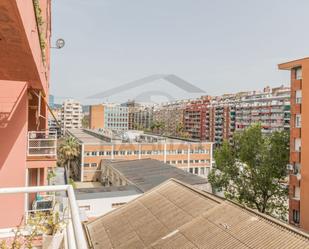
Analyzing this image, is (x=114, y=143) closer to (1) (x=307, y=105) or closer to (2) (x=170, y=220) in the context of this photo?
(1) (x=307, y=105)

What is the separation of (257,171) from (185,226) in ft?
42.7

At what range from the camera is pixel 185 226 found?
30.0 ft

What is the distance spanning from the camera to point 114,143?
4066 centimetres

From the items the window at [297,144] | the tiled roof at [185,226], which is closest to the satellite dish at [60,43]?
the tiled roof at [185,226]

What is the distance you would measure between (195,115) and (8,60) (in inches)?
3199

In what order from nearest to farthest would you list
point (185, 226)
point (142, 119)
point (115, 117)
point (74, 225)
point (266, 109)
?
point (74, 225)
point (185, 226)
point (266, 109)
point (115, 117)
point (142, 119)

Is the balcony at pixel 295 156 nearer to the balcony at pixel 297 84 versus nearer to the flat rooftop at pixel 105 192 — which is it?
the balcony at pixel 297 84

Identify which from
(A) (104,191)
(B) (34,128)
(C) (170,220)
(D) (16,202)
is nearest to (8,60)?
(D) (16,202)

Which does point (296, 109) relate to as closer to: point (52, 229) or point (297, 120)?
point (297, 120)

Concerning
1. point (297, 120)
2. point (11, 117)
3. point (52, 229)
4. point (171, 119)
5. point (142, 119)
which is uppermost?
point (142, 119)

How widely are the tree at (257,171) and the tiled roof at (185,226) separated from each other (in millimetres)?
9576

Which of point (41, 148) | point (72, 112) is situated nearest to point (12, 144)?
point (41, 148)

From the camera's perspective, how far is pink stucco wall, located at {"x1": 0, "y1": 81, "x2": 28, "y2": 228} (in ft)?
18.5

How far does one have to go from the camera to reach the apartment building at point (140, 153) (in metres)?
39.0
